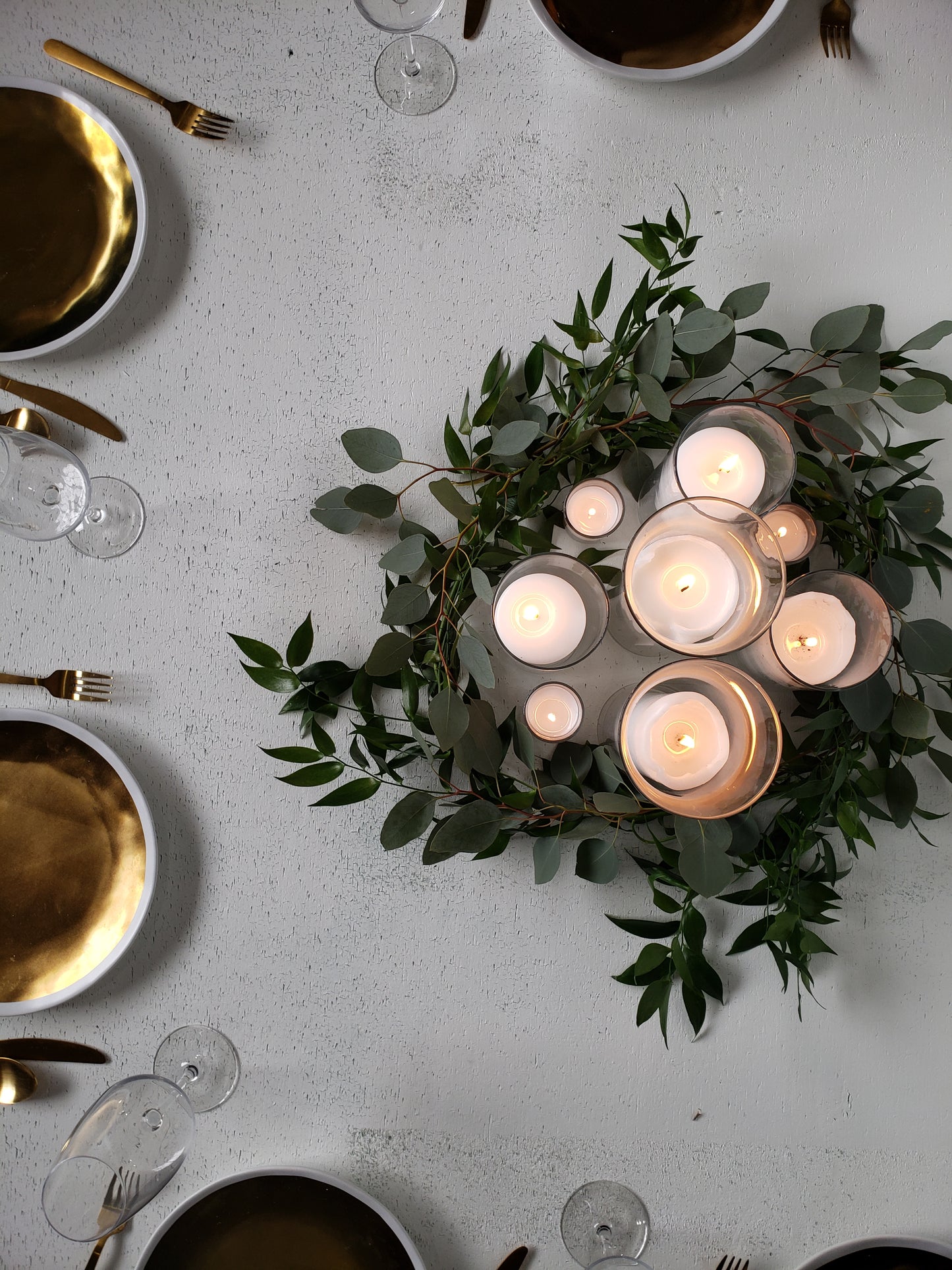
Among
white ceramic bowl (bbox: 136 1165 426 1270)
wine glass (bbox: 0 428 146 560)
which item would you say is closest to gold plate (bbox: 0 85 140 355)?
wine glass (bbox: 0 428 146 560)

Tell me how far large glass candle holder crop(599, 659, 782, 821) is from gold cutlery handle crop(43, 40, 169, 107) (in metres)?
0.99

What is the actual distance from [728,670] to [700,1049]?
1.88 ft

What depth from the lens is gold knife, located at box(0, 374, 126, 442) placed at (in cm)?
99

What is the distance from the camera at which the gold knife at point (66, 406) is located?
0.99 m

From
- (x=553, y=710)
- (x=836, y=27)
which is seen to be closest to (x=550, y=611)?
(x=553, y=710)

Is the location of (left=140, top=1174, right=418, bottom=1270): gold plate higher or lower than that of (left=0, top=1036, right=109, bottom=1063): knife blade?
lower

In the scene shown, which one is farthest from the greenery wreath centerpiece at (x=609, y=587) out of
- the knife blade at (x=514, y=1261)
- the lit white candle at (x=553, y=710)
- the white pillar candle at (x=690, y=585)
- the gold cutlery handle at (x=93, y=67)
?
the gold cutlery handle at (x=93, y=67)

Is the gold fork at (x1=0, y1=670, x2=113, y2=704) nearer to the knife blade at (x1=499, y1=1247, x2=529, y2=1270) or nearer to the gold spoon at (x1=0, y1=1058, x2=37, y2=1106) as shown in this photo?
the gold spoon at (x1=0, y1=1058, x2=37, y2=1106)

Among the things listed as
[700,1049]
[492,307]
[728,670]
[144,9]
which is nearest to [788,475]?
[728,670]

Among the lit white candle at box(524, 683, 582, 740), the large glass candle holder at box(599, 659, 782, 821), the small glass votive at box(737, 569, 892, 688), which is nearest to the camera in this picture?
the large glass candle holder at box(599, 659, 782, 821)

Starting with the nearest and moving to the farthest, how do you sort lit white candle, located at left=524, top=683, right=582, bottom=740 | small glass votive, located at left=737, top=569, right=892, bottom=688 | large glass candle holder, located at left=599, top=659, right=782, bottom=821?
1. large glass candle holder, located at left=599, top=659, right=782, bottom=821
2. small glass votive, located at left=737, top=569, right=892, bottom=688
3. lit white candle, located at left=524, top=683, right=582, bottom=740

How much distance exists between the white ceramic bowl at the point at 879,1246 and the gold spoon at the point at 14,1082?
39.0 inches

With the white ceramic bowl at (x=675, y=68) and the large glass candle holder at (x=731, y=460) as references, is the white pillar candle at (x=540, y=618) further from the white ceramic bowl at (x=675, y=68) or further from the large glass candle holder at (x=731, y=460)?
the white ceramic bowl at (x=675, y=68)

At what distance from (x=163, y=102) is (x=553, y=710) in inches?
37.0
